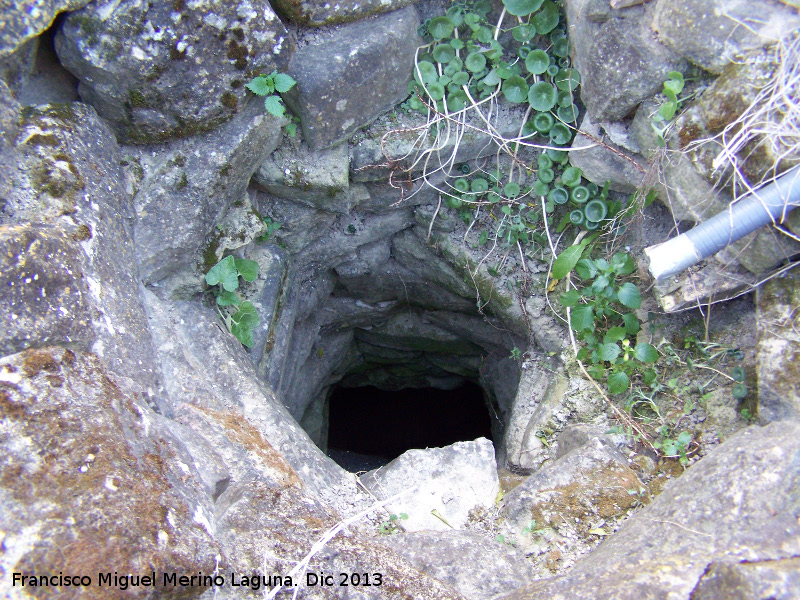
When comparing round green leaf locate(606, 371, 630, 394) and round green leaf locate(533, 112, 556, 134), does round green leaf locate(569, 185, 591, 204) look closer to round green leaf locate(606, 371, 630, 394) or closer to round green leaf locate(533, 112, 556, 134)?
round green leaf locate(533, 112, 556, 134)

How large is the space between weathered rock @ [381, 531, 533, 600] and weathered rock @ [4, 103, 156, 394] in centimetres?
97

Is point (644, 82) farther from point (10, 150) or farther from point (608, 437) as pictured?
point (10, 150)

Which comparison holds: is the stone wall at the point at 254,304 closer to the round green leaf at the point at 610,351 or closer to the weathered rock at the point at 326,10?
the weathered rock at the point at 326,10

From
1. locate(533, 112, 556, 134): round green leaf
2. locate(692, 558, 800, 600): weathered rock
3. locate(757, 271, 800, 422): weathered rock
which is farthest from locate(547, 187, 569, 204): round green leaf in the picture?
locate(692, 558, 800, 600): weathered rock

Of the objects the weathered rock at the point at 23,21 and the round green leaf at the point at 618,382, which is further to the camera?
the round green leaf at the point at 618,382

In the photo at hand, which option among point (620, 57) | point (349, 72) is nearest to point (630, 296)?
point (620, 57)

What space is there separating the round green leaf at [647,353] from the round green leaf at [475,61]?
1297 millimetres

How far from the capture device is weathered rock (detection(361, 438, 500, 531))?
73.2 inches

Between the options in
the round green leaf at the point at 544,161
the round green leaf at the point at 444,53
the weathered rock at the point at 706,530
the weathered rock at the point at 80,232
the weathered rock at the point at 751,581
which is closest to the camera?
the weathered rock at the point at 751,581

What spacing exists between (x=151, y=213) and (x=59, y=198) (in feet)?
1.06

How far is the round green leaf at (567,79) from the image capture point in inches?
83.6

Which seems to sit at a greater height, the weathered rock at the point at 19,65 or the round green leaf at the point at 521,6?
the round green leaf at the point at 521,6

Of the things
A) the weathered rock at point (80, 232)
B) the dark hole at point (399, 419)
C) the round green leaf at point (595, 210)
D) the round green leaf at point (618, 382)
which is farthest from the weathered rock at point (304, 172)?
the dark hole at point (399, 419)

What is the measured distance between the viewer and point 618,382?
196 centimetres
